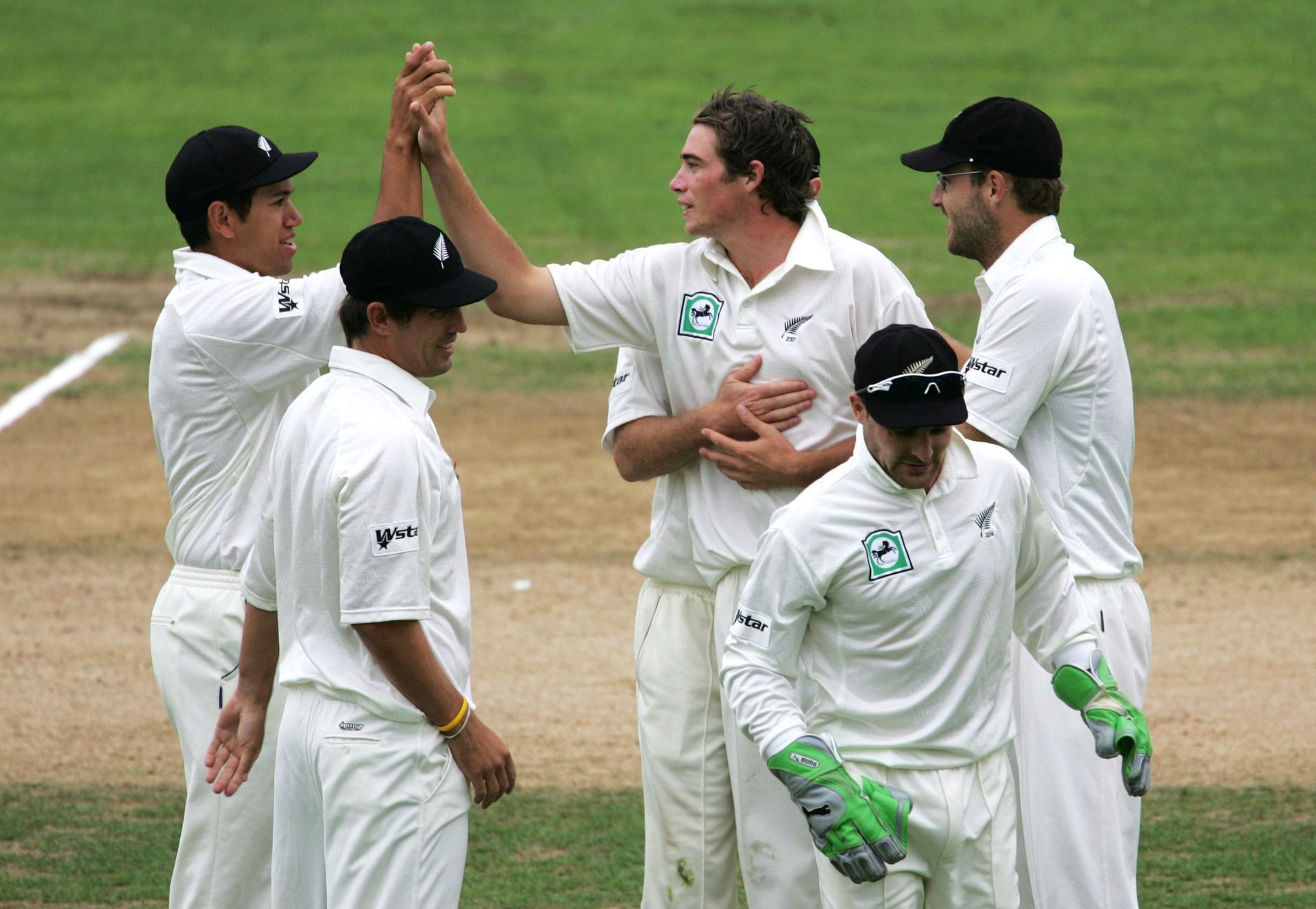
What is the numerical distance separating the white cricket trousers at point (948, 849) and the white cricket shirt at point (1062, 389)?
0.88 meters

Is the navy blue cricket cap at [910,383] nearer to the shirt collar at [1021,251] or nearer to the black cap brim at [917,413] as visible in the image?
the black cap brim at [917,413]

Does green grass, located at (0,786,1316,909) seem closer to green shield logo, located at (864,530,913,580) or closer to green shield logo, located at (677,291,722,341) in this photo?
green shield logo, located at (677,291,722,341)

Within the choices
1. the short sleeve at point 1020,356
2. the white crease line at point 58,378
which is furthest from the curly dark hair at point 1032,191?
the white crease line at point 58,378

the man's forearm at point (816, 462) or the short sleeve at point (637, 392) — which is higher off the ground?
the short sleeve at point (637, 392)

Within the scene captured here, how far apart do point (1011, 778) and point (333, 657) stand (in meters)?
1.60

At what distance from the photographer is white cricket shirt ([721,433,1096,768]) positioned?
376 centimetres

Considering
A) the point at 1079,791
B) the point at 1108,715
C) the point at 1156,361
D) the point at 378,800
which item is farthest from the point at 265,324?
the point at 1156,361

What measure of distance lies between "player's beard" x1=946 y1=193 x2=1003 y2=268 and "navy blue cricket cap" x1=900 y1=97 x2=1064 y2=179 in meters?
0.13

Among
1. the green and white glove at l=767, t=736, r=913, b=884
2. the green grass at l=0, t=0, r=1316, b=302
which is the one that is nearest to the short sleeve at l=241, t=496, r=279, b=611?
the green and white glove at l=767, t=736, r=913, b=884

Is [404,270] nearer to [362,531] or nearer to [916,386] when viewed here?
[362,531]

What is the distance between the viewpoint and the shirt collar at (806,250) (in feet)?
14.5

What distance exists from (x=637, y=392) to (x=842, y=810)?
61.6 inches

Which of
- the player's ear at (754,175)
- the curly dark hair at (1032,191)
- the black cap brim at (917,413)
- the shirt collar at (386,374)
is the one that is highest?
the player's ear at (754,175)

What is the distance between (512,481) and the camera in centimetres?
1179
